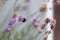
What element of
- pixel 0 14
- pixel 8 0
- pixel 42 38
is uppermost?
pixel 8 0

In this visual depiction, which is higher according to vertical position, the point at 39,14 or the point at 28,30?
the point at 39,14

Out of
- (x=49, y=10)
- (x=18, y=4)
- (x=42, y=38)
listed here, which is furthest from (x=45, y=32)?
(x=18, y=4)

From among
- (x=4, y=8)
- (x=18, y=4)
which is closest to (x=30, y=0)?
(x=18, y=4)

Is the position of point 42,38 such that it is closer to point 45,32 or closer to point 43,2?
point 45,32

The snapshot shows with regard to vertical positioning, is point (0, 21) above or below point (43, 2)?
below

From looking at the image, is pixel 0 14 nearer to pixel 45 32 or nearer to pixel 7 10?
pixel 7 10

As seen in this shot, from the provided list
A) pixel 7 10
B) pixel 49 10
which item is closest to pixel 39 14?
pixel 49 10

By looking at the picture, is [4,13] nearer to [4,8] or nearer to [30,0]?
[4,8]
